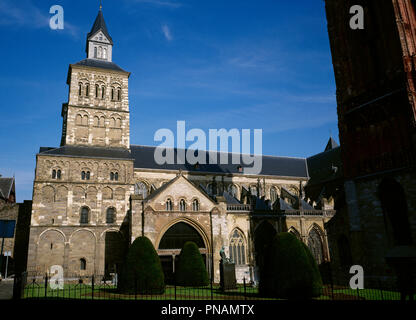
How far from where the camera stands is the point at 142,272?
14.7 metres

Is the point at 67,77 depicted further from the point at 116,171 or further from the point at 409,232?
the point at 409,232

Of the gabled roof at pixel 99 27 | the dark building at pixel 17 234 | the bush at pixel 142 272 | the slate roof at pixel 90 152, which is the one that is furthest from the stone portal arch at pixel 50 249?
the gabled roof at pixel 99 27

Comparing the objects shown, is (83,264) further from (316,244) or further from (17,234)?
(316,244)

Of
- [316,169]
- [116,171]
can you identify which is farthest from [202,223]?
[316,169]

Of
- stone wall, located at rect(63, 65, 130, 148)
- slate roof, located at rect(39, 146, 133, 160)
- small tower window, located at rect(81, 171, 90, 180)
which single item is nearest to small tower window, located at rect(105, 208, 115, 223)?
small tower window, located at rect(81, 171, 90, 180)

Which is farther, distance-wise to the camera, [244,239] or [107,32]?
[107,32]

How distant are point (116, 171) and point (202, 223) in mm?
10624

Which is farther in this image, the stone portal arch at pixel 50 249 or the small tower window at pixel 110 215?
the small tower window at pixel 110 215

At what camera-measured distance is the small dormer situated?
37.4 metres

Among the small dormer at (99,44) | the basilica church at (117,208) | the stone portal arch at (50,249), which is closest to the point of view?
the basilica church at (117,208)

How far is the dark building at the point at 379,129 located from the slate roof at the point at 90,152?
69.3 ft

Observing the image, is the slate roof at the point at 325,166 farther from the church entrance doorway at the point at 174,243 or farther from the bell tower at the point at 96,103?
the bell tower at the point at 96,103

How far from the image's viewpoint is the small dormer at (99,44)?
37.4 m

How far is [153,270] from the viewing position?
14961 millimetres
